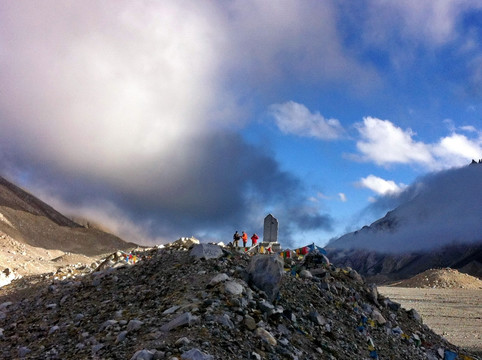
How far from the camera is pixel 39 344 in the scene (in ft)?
28.4

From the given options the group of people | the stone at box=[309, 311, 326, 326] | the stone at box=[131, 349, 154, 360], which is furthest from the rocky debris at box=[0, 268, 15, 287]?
the stone at box=[131, 349, 154, 360]

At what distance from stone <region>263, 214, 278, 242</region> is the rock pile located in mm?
8391

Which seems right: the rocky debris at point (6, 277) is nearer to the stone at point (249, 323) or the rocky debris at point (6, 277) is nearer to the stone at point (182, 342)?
the stone at point (249, 323)

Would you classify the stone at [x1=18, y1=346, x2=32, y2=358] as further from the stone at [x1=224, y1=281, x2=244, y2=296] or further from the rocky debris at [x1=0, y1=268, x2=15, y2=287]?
the rocky debris at [x1=0, y1=268, x2=15, y2=287]

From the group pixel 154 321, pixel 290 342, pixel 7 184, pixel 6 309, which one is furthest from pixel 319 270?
pixel 7 184

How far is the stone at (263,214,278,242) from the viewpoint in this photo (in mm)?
23172

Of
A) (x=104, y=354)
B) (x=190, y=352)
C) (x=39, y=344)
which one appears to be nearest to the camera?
(x=190, y=352)

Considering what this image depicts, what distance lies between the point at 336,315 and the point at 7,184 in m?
104

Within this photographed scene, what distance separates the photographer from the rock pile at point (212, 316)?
697 cm

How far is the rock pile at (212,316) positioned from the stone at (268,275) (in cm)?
2

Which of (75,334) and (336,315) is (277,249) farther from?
(75,334)

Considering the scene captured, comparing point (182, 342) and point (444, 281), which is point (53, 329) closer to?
point (182, 342)

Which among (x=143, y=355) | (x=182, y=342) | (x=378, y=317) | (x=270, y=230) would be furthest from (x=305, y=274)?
(x=270, y=230)

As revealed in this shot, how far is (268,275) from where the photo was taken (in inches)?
381
